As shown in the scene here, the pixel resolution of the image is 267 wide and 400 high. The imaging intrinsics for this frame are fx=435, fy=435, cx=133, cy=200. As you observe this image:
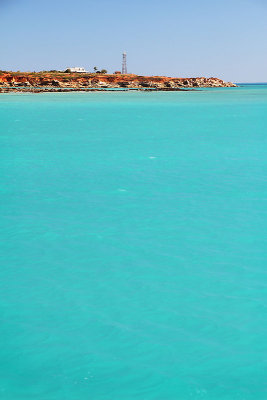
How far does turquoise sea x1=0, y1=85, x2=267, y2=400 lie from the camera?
8336 mm

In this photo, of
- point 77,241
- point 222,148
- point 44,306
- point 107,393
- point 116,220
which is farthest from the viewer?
point 222,148

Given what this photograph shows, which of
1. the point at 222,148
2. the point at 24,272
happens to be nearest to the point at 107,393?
the point at 24,272

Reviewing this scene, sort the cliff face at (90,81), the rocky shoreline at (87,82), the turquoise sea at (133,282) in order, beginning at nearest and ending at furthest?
the turquoise sea at (133,282) < the rocky shoreline at (87,82) < the cliff face at (90,81)

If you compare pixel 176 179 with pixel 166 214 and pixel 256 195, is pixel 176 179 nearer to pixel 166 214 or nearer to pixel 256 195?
pixel 256 195

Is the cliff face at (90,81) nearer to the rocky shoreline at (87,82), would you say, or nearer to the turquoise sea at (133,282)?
the rocky shoreline at (87,82)

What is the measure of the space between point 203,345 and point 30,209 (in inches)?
428

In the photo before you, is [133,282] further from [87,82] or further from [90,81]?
[90,81]

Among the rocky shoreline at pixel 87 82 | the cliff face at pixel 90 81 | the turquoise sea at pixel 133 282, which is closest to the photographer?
the turquoise sea at pixel 133 282

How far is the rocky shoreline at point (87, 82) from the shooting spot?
148875 mm

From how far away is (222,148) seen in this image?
3397cm

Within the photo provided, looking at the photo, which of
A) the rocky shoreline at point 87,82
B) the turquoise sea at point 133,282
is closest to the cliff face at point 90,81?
the rocky shoreline at point 87,82

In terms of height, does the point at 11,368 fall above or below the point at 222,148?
below

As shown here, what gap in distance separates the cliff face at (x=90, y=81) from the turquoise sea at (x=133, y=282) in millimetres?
Answer: 130245

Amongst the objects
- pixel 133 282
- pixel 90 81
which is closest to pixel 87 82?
pixel 90 81
